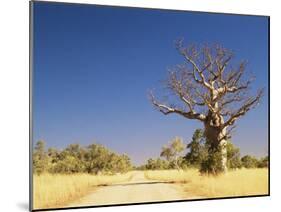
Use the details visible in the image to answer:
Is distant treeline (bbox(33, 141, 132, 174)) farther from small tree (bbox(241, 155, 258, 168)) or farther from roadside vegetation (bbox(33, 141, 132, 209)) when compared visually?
small tree (bbox(241, 155, 258, 168))

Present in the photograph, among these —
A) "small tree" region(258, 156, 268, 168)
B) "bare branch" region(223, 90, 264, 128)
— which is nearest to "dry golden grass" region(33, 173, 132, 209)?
"bare branch" region(223, 90, 264, 128)

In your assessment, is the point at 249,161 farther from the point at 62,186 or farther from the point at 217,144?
the point at 62,186

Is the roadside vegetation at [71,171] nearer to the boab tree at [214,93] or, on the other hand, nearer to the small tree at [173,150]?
the small tree at [173,150]

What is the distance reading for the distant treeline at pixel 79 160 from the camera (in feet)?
22.1

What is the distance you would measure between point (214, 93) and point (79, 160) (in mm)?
1886

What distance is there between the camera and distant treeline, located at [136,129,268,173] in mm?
7207

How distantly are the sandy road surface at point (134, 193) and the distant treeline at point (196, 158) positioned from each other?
0.66 feet

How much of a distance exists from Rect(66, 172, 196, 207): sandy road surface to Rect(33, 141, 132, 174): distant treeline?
0.19 metres

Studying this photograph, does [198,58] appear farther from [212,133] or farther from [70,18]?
[70,18]

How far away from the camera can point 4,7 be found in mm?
6809

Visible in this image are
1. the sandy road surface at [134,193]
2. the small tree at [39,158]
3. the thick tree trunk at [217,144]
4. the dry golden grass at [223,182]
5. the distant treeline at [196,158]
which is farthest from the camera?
the thick tree trunk at [217,144]

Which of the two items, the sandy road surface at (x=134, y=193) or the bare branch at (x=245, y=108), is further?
the bare branch at (x=245, y=108)

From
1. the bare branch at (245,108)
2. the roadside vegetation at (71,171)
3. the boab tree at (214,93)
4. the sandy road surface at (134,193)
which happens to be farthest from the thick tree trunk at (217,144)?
the roadside vegetation at (71,171)

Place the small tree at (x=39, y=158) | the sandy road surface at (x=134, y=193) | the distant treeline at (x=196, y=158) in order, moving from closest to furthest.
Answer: the small tree at (x=39, y=158) < the sandy road surface at (x=134, y=193) < the distant treeline at (x=196, y=158)
